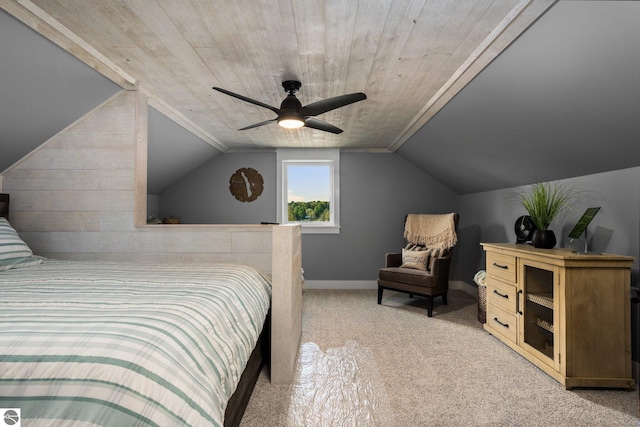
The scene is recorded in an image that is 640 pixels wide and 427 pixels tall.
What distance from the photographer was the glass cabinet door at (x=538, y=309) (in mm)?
2316

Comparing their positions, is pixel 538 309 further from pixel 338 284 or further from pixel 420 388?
pixel 338 284

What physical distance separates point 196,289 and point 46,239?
1936mm

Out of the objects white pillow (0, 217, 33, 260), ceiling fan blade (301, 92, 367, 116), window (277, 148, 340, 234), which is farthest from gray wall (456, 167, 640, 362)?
white pillow (0, 217, 33, 260)

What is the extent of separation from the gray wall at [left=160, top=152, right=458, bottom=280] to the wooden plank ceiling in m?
1.91

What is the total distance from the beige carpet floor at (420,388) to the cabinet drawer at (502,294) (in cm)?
33

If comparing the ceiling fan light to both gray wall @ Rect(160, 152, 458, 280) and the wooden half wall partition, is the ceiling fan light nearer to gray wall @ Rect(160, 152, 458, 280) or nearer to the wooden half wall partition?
the wooden half wall partition

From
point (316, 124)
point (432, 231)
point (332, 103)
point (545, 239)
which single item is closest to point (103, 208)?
point (316, 124)

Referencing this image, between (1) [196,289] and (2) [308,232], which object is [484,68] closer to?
(1) [196,289]

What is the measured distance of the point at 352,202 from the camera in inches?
204

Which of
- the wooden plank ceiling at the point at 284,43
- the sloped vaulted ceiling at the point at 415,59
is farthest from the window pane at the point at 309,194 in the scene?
the wooden plank ceiling at the point at 284,43

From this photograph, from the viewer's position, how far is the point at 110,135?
2738 millimetres

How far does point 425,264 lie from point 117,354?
372 centimetres

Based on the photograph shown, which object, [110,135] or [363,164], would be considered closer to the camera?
[110,135]

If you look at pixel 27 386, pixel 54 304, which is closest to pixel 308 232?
pixel 54 304
